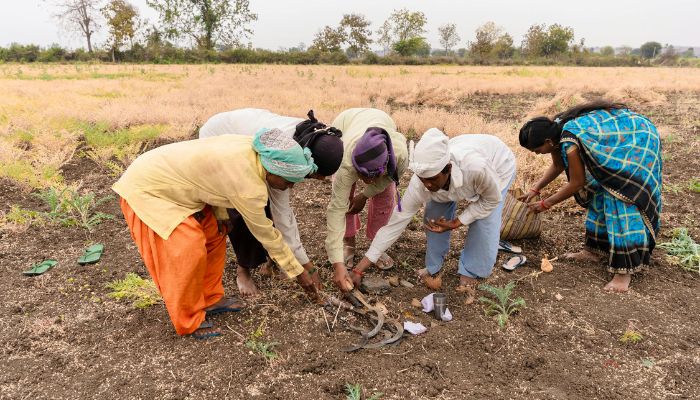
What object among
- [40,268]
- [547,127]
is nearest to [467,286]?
[547,127]

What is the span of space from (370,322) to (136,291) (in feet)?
4.69

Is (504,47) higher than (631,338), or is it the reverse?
(504,47)

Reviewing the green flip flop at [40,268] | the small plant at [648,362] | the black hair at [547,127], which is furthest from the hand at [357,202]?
the green flip flop at [40,268]

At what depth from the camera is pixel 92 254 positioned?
321 cm

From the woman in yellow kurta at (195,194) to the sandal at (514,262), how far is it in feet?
5.46

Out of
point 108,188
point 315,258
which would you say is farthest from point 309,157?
point 108,188

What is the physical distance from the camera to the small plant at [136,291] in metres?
2.66

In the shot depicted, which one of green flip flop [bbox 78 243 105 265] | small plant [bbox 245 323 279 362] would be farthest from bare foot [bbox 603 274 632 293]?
green flip flop [bbox 78 243 105 265]

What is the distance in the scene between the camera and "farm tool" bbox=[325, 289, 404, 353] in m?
2.39

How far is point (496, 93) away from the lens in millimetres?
12352

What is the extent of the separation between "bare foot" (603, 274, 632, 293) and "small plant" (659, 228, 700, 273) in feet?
1.95

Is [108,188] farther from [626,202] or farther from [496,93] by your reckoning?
[496,93]

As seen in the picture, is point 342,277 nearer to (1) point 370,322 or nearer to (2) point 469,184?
(1) point 370,322

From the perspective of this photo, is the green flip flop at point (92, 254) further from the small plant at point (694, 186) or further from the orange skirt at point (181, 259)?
the small plant at point (694, 186)
